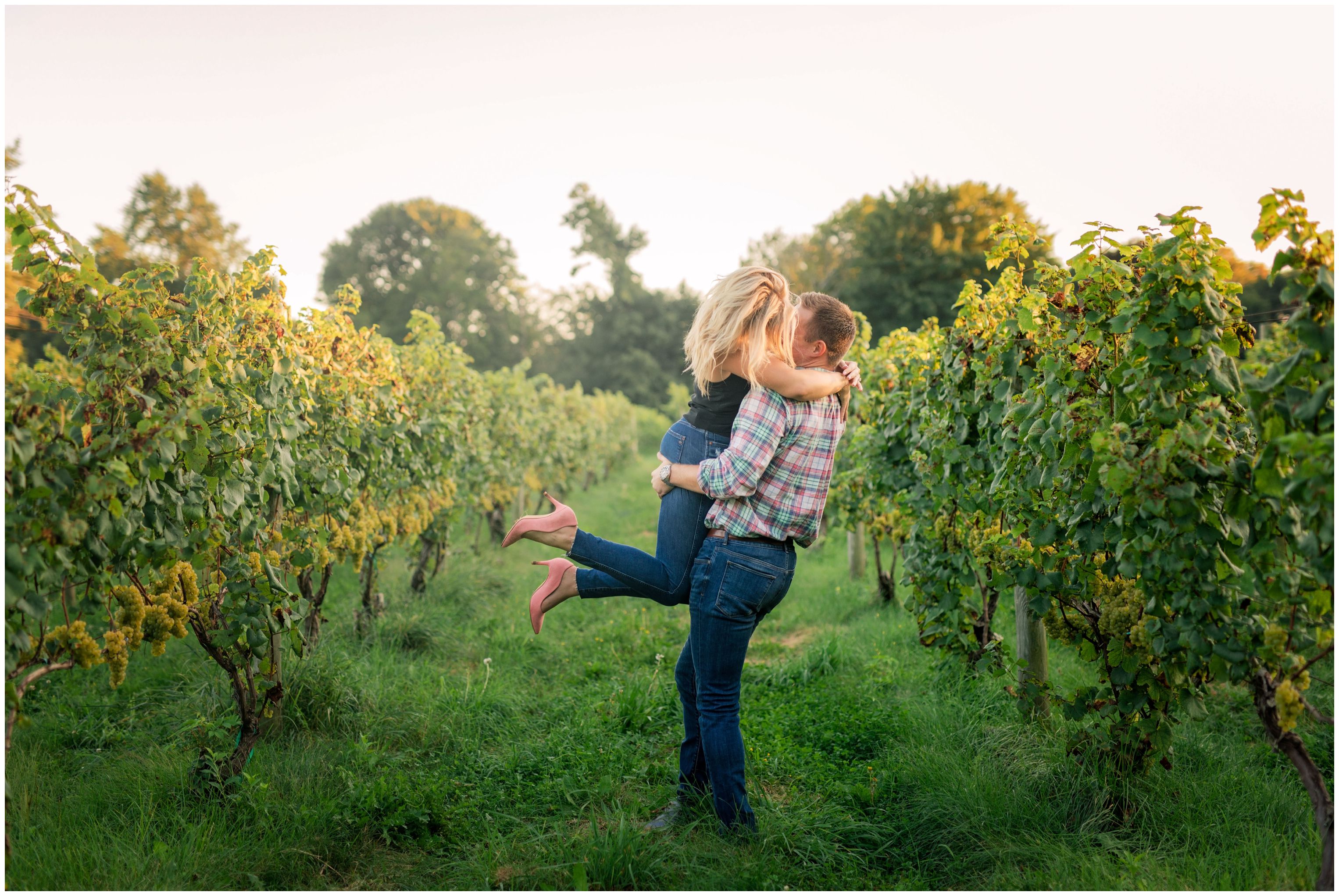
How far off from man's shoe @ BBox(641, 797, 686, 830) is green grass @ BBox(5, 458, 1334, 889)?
0.06 m

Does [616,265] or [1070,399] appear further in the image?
[616,265]

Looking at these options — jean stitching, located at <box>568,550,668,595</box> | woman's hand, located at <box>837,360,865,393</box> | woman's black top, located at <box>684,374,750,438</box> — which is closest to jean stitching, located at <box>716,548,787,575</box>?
jean stitching, located at <box>568,550,668,595</box>

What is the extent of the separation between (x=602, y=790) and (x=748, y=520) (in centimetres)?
132

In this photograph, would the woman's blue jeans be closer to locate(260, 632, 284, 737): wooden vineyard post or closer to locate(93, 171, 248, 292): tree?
locate(260, 632, 284, 737): wooden vineyard post

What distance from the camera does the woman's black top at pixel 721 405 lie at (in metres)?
2.68

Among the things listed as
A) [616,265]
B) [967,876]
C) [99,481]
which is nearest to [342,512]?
[99,481]

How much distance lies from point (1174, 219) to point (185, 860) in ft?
11.2

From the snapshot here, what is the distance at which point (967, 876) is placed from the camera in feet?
8.20

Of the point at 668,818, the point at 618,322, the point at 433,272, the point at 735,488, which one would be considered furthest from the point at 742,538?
the point at 618,322

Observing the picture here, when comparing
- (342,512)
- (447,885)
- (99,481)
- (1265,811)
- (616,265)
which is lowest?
(447,885)

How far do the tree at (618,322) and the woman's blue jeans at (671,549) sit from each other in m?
35.1

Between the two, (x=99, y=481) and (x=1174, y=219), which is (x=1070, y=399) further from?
(x=99, y=481)

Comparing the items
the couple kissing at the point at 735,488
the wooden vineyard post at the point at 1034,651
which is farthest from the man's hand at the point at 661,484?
the wooden vineyard post at the point at 1034,651

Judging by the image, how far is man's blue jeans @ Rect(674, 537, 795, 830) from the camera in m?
2.52
